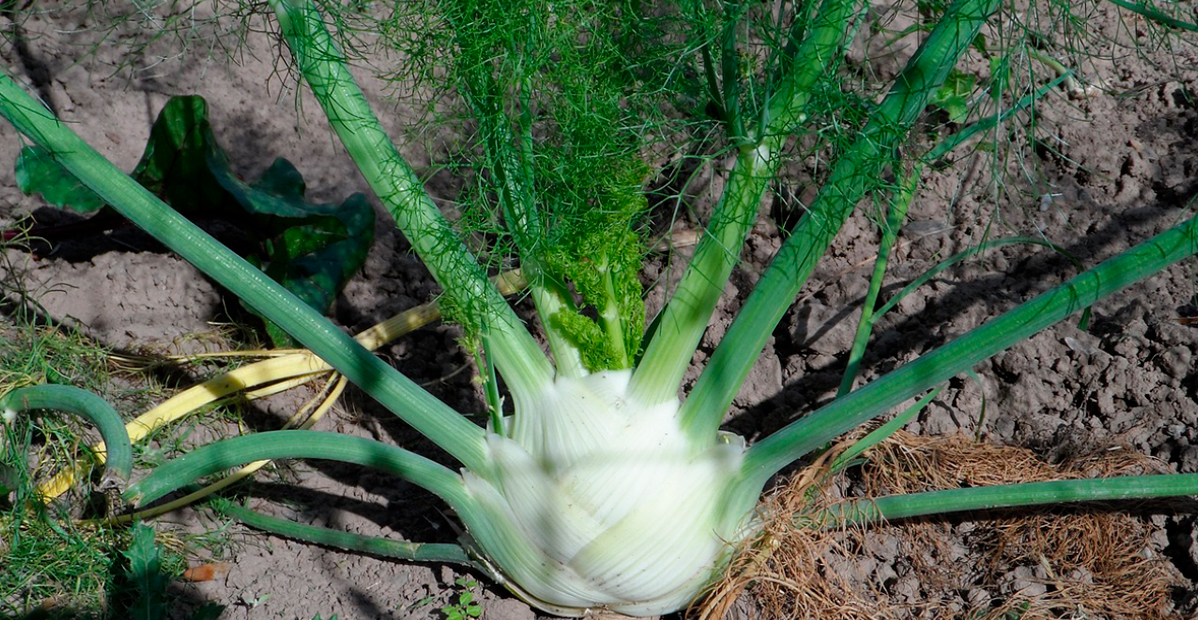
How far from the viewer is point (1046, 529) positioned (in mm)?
1389

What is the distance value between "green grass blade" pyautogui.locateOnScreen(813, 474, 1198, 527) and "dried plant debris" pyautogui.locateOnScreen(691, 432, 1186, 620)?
0.05 metres

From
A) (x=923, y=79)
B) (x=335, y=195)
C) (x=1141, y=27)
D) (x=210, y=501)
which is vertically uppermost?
(x=1141, y=27)

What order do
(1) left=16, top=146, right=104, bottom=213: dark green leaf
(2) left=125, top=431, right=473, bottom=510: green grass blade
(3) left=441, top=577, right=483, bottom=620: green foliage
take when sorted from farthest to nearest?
(1) left=16, top=146, right=104, bottom=213: dark green leaf → (3) left=441, top=577, right=483, bottom=620: green foliage → (2) left=125, top=431, right=473, bottom=510: green grass blade

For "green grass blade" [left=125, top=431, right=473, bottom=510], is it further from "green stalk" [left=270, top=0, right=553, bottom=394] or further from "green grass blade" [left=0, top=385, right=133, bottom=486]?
"green stalk" [left=270, top=0, right=553, bottom=394]

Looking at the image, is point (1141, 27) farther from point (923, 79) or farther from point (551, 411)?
point (551, 411)

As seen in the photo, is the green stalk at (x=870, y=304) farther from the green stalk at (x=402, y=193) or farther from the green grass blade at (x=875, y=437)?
the green stalk at (x=402, y=193)

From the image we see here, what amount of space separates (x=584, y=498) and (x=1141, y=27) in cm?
153

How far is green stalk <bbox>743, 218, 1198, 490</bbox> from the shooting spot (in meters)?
1.10

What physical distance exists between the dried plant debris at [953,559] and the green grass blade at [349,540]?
14.1 inches

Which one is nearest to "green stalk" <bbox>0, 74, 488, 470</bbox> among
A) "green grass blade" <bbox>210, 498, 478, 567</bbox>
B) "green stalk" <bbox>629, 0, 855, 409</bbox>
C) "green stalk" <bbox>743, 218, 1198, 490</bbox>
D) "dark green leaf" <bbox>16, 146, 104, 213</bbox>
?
"green grass blade" <bbox>210, 498, 478, 567</bbox>

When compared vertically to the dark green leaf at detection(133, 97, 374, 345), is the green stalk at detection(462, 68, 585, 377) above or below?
below

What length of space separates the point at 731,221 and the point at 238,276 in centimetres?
61

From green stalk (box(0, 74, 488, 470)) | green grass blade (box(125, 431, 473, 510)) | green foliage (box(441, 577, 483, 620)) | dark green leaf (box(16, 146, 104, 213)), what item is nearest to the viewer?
green stalk (box(0, 74, 488, 470))

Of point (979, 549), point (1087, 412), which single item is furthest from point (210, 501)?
point (1087, 412)
